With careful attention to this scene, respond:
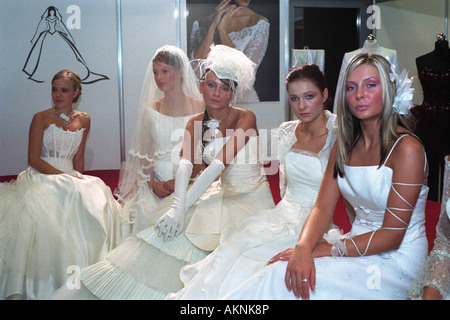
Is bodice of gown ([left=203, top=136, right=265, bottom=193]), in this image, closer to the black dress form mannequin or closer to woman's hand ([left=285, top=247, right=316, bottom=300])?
woman's hand ([left=285, top=247, right=316, bottom=300])

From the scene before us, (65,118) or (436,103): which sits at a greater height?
(436,103)

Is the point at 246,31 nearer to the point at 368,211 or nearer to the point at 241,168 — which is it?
the point at 241,168

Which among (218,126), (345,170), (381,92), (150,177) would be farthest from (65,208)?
(381,92)

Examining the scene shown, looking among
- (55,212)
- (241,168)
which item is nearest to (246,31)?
(241,168)

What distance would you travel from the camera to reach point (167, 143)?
11.1ft

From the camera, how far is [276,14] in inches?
239

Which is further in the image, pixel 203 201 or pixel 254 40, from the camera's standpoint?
pixel 254 40

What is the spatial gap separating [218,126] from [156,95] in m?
0.72

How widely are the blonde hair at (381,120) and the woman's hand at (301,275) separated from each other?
0.41 meters

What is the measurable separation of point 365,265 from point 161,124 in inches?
79.4

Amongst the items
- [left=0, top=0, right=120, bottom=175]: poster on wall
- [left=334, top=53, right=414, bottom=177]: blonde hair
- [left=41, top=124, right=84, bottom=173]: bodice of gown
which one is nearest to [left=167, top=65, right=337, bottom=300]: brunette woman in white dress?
[left=334, top=53, right=414, bottom=177]: blonde hair

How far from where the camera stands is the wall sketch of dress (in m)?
5.07

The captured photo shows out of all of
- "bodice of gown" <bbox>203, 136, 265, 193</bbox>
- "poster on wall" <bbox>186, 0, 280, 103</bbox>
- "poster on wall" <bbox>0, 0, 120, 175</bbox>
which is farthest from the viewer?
"poster on wall" <bbox>186, 0, 280, 103</bbox>

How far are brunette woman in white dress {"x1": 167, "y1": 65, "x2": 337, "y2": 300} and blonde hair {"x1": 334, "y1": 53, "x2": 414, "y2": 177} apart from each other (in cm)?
50
